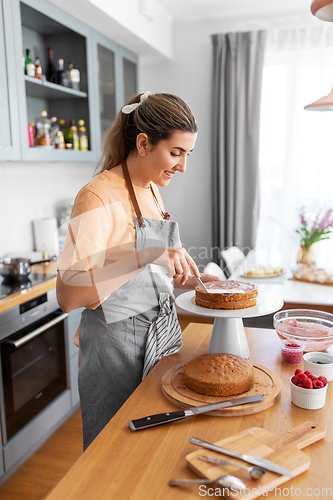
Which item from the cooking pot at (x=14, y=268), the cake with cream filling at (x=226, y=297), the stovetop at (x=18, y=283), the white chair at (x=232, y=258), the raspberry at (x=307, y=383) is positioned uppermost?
the cake with cream filling at (x=226, y=297)

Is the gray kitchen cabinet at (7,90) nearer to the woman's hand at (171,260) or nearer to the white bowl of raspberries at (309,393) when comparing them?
the woman's hand at (171,260)

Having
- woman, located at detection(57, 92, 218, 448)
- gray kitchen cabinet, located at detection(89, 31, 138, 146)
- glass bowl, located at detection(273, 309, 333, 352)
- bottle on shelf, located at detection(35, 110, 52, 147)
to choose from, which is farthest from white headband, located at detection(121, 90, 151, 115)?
gray kitchen cabinet, located at detection(89, 31, 138, 146)

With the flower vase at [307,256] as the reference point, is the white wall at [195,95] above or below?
above

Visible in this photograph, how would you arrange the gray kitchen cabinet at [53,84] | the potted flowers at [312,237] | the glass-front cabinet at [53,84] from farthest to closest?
the potted flowers at [312,237] < the gray kitchen cabinet at [53,84] < the glass-front cabinet at [53,84]

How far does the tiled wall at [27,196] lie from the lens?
2.65 m

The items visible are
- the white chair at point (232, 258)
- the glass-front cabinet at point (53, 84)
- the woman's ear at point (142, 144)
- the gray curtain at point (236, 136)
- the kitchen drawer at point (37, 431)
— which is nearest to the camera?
the woman's ear at point (142, 144)

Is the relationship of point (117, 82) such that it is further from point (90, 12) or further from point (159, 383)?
point (159, 383)

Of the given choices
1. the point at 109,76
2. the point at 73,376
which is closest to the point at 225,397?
the point at 73,376

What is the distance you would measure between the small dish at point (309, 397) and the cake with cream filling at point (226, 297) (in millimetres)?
326

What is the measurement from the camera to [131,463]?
835mm

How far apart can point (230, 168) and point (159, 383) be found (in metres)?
2.90

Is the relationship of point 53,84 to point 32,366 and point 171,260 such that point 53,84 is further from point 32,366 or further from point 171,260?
point 171,260

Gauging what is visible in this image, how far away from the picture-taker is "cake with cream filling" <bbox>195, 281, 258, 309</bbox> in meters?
1.28

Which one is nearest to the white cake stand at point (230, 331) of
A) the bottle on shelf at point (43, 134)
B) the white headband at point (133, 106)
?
the white headband at point (133, 106)
